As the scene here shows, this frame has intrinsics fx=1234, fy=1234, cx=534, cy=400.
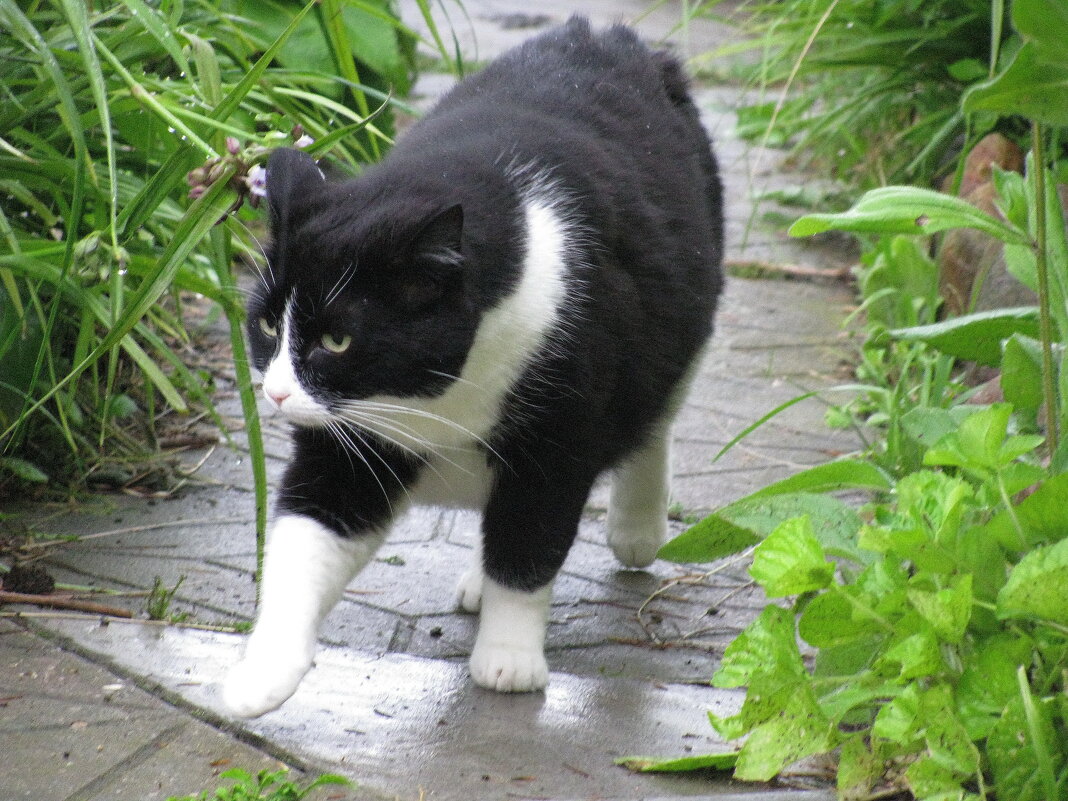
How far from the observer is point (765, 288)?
442 centimetres

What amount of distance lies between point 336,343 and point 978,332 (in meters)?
1.04

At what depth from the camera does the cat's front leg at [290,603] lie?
1730mm

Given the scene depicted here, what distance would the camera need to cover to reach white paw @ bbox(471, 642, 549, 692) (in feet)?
6.61

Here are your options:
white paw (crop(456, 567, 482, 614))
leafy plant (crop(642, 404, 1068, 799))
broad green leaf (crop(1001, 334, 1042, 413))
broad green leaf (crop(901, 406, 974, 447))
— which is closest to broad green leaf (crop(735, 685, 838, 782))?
leafy plant (crop(642, 404, 1068, 799))

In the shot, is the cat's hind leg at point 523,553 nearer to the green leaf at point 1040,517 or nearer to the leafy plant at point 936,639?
the leafy plant at point 936,639

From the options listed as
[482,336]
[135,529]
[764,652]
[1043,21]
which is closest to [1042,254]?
[1043,21]

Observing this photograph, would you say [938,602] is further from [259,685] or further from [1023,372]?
[259,685]

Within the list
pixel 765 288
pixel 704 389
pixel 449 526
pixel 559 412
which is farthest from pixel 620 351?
pixel 765 288

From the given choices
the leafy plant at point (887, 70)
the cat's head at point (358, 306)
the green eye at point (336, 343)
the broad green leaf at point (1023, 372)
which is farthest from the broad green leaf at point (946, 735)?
the leafy plant at point (887, 70)

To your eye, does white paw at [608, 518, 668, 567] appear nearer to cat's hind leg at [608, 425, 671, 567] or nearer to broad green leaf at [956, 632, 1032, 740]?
cat's hind leg at [608, 425, 671, 567]

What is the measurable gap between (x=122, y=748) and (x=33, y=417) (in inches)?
43.8

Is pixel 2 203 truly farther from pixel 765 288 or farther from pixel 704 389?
pixel 765 288

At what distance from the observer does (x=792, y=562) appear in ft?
5.06

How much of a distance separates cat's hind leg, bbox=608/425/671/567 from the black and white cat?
13 centimetres
